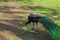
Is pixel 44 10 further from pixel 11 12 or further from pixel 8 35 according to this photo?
pixel 8 35

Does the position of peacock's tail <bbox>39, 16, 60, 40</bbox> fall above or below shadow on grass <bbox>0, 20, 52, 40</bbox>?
above

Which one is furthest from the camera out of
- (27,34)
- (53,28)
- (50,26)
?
(27,34)

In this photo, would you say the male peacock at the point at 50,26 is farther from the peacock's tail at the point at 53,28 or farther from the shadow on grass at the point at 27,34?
the shadow on grass at the point at 27,34

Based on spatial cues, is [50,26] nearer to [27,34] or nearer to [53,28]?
[53,28]

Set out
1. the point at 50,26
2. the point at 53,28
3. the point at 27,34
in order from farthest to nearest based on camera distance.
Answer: the point at 27,34, the point at 50,26, the point at 53,28

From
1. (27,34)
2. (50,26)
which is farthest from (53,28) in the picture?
(27,34)

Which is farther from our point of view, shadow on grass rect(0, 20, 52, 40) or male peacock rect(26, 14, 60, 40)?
shadow on grass rect(0, 20, 52, 40)

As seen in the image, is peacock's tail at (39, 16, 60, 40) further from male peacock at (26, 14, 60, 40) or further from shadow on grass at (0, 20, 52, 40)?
shadow on grass at (0, 20, 52, 40)

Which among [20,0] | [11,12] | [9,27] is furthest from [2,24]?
[20,0]

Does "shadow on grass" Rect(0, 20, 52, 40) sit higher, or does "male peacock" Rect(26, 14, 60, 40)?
"male peacock" Rect(26, 14, 60, 40)

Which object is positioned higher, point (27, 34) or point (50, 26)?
point (50, 26)

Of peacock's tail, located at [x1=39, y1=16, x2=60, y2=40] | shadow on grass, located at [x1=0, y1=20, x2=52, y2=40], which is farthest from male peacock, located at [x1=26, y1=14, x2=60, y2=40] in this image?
shadow on grass, located at [x1=0, y1=20, x2=52, y2=40]

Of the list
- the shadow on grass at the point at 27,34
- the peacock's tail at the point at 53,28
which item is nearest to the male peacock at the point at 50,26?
the peacock's tail at the point at 53,28

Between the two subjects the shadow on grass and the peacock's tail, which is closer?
the peacock's tail
